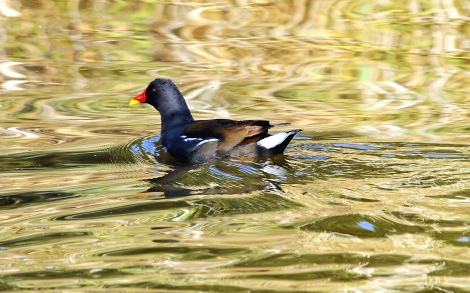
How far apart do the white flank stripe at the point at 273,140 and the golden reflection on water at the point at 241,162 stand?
13 cm

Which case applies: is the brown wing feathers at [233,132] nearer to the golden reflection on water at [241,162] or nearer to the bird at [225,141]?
the bird at [225,141]

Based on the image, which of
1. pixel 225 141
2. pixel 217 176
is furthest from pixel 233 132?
pixel 217 176

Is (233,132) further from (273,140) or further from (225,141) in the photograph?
(273,140)

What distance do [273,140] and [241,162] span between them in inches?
11.3

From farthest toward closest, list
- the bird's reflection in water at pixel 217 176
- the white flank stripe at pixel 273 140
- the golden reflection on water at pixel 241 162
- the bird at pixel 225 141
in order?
the bird at pixel 225 141 → the white flank stripe at pixel 273 140 → the bird's reflection in water at pixel 217 176 → the golden reflection on water at pixel 241 162

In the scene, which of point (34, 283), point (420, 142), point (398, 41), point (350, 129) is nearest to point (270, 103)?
point (350, 129)

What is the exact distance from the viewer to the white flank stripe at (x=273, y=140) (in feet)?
21.2

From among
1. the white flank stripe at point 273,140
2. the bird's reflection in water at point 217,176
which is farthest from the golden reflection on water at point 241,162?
the white flank stripe at point 273,140

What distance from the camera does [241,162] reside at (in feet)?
21.5

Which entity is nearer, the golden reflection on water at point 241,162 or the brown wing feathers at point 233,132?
the golden reflection on water at point 241,162

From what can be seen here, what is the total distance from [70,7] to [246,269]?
8.95 metres

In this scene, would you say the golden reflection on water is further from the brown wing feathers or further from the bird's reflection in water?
the brown wing feathers

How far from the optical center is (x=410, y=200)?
5.17 m

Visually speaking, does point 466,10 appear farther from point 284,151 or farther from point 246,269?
point 246,269
